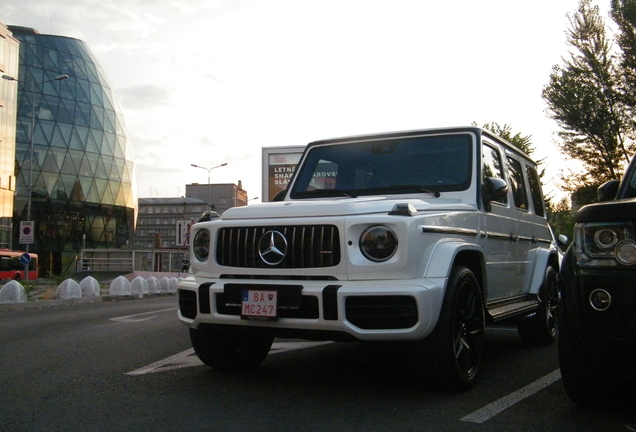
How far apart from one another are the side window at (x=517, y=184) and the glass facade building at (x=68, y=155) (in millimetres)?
52712

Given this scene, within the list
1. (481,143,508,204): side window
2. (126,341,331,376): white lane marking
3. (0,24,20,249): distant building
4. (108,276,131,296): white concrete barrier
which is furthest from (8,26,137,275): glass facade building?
(481,143,508,204): side window

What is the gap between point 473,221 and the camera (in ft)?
17.5

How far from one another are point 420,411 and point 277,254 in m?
1.42

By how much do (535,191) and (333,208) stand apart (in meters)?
3.95

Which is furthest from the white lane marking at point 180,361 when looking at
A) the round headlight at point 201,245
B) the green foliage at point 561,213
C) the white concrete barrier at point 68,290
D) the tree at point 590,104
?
the green foliage at point 561,213

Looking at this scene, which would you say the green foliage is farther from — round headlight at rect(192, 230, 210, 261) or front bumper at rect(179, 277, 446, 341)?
front bumper at rect(179, 277, 446, 341)

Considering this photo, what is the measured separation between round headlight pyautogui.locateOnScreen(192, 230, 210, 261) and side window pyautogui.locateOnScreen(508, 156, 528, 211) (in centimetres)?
324

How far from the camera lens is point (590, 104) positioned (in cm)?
2878

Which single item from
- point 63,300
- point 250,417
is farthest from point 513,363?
point 63,300

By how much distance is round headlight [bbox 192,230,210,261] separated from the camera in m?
5.10

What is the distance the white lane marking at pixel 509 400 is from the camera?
3.95m

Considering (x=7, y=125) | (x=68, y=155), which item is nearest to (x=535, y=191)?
(x=7, y=125)

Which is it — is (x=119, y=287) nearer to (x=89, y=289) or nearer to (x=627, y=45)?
(x=89, y=289)

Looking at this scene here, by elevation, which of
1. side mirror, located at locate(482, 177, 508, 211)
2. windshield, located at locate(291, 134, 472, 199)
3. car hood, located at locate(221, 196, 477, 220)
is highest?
windshield, located at locate(291, 134, 472, 199)
